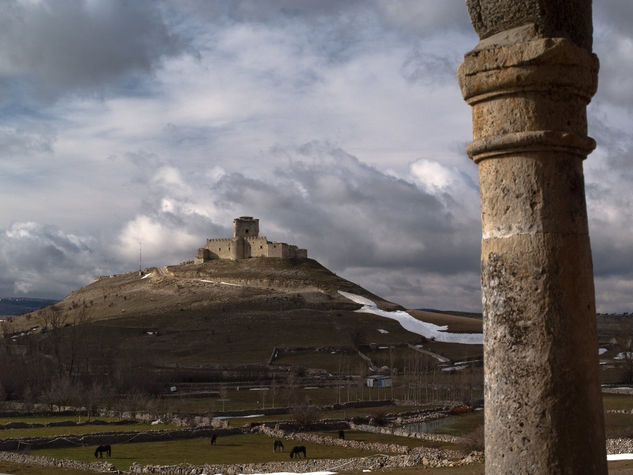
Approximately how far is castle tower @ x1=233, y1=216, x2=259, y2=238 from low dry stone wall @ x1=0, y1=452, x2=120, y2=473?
113 meters

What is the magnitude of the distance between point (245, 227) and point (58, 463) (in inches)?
4580

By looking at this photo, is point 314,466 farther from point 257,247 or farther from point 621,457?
point 257,247

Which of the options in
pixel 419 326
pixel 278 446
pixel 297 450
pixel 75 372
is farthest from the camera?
pixel 419 326

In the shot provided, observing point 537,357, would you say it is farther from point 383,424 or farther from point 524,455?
point 383,424

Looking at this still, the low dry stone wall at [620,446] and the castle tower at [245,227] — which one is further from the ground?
the castle tower at [245,227]

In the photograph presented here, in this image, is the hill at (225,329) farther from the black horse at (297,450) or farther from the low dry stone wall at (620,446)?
the low dry stone wall at (620,446)

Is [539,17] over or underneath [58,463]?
over

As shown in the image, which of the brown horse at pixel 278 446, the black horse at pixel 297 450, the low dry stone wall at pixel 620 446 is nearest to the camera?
the low dry stone wall at pixel 620 446

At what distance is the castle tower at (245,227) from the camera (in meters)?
145

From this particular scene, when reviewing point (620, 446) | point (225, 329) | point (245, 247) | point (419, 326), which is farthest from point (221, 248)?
point (620, 446)

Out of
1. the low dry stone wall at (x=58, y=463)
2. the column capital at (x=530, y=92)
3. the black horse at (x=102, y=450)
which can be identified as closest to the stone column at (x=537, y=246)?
the column capital at (x=530, y=92)

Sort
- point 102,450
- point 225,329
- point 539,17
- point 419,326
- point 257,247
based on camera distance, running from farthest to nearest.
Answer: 1. point 257,247
2. point 419,326
3. point 225,329
4. point 102,450
5. point 539,17

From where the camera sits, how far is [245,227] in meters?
147

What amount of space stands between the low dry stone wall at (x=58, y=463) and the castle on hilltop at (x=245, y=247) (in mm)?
108706
